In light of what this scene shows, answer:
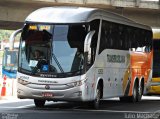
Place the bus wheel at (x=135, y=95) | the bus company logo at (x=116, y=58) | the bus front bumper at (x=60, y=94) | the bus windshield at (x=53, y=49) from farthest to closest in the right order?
the bus wheel at (x=135, y=95), the bus company logo at (x=116, y=58), the bus windshield at (x=53, y=49), the bus front bumper at (x=60, y=94)

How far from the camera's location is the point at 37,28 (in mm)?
18562

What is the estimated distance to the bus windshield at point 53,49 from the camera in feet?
59.2

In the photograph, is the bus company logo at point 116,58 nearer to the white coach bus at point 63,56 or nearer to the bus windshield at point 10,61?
the white coach bus at point 63,56

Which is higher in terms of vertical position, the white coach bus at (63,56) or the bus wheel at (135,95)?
the white coach bus at (63,56)

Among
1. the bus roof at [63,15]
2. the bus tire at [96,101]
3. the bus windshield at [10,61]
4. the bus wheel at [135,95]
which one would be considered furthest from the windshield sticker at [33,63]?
the bus windshield at [10,61]

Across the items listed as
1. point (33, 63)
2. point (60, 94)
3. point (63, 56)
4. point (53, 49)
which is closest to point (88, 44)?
point (63, 56)

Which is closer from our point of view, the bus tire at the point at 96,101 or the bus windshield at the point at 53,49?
the bus windshield at the point at 53,49

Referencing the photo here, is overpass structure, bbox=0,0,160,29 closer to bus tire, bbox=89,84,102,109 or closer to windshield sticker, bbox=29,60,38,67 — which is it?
bus tire, bbox=89,84,102,109

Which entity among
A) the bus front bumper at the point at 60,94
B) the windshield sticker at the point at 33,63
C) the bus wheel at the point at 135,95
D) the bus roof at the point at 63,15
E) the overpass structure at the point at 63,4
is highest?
the overpass structure at the point at 63,4

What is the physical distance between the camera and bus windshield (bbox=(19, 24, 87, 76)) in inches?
710

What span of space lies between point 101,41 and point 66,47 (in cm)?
198

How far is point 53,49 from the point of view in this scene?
18.2 metres

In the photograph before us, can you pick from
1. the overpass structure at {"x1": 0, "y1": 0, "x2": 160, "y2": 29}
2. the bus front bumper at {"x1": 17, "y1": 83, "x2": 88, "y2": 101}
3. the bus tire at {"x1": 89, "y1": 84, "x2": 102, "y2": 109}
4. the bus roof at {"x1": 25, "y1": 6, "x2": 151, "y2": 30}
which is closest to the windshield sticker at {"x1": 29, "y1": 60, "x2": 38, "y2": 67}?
the bus front bumper at {"x1": 17, "y1": 83, "x2": 88, "y2": 101}

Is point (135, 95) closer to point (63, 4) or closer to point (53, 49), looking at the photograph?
point (53, 49)
